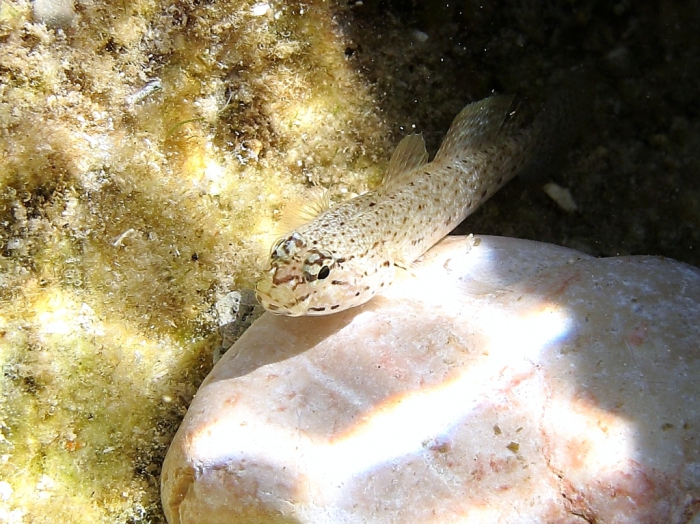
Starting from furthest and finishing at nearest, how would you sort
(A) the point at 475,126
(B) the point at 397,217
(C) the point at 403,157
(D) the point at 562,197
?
(D) the point at 562,197 → (A) the point at 475,126 → (C) the point at 403,157 → (B) the point at 397,217

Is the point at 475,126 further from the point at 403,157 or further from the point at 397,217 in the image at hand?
the point at 397,217

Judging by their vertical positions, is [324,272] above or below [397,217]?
above

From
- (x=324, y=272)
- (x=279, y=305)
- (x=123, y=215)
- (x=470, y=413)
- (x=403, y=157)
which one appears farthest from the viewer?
(x=403, y=157)

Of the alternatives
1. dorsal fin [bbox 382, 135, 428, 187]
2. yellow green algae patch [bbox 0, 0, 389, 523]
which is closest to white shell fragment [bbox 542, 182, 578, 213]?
dorsal fin [bbox 382, 135, 428, 187]

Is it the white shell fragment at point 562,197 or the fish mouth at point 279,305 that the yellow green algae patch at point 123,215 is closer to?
the fish mouth at point 279,305

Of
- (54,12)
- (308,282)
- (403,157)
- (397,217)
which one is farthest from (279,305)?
(54,12)
